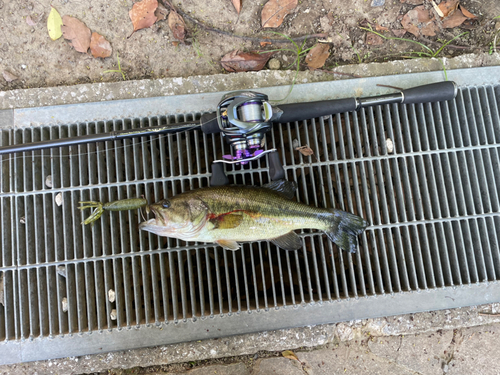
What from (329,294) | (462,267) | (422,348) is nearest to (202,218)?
(329,294)

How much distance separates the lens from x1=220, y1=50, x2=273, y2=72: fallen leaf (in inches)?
106

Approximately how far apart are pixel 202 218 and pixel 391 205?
148 centimetres

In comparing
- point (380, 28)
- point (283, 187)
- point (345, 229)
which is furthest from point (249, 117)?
point (380, 28)

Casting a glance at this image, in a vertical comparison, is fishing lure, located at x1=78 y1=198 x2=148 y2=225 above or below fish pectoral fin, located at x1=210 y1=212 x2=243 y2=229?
above

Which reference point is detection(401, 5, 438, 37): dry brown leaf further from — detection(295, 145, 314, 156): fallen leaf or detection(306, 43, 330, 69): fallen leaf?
detection(295, 145, 314, 156): fallen leaf

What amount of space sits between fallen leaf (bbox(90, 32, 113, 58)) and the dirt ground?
0.14ft

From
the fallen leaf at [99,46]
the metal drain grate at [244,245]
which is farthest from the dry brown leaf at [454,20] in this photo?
the fallen leaf at [99,46]

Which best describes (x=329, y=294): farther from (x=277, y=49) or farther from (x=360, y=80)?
(x=277, y=49)

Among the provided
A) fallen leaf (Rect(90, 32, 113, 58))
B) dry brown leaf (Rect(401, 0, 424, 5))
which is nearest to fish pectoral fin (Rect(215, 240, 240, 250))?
fallen leaf (Rect(90, 32, 113, 58))

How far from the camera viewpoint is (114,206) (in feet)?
7.34

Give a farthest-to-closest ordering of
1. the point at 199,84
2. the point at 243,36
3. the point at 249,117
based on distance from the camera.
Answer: the point at 243,36 → the point at 199,84 → the point at 249,117

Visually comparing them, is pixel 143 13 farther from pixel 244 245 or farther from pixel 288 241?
pixel 288 241

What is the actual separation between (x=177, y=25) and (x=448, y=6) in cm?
243

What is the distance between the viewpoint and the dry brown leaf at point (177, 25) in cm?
268
